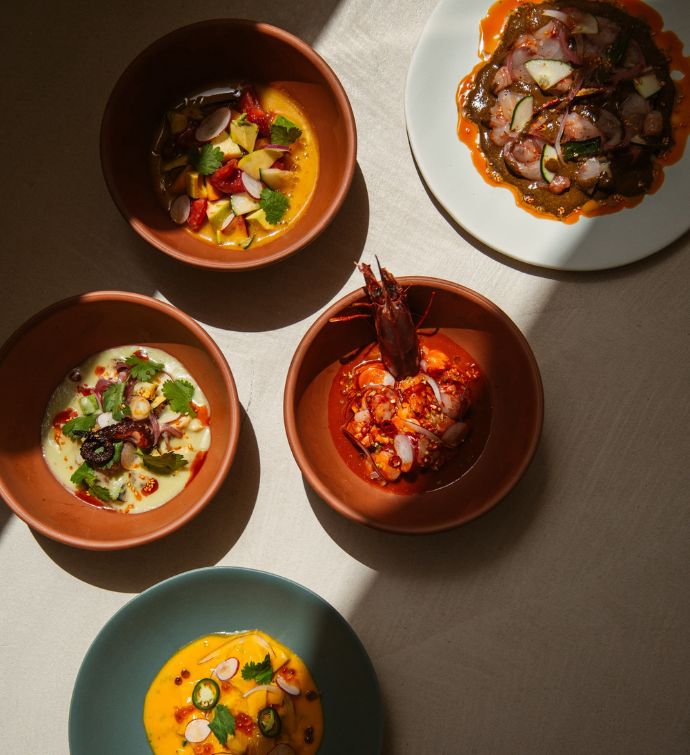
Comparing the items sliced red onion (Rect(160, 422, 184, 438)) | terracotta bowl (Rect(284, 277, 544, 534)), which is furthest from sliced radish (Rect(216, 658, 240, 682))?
sliced red onion (Rect(160, 422, 184, 438))

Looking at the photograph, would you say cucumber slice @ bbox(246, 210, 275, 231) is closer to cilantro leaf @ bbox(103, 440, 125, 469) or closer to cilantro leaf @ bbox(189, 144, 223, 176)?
cilantro leaf @ bbox(189, 144, 223, 176)

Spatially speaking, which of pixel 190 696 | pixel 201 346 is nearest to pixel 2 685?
pixel 190 696

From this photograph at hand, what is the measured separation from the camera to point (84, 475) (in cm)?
223

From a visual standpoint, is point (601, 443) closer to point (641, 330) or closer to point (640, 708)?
point (641, 330)

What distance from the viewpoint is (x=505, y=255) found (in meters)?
2.26

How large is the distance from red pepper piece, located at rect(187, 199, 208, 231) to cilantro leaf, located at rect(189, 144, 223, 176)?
0.08 metres

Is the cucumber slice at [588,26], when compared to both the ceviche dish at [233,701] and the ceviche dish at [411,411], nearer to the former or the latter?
the ceviche dish at [411,411]

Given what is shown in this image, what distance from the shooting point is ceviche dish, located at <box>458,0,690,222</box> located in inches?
88.7

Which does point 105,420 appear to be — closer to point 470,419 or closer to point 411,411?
point 411,411

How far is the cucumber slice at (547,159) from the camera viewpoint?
2.26 m

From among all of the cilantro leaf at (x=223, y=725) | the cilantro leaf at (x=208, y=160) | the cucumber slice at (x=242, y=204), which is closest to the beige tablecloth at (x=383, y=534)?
the cucumber slice at (x=242, y=204)

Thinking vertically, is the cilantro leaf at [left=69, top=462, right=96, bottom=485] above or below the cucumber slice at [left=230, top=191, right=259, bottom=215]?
below

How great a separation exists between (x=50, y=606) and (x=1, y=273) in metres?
0.98

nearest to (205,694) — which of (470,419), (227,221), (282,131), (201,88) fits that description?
(470,419)
